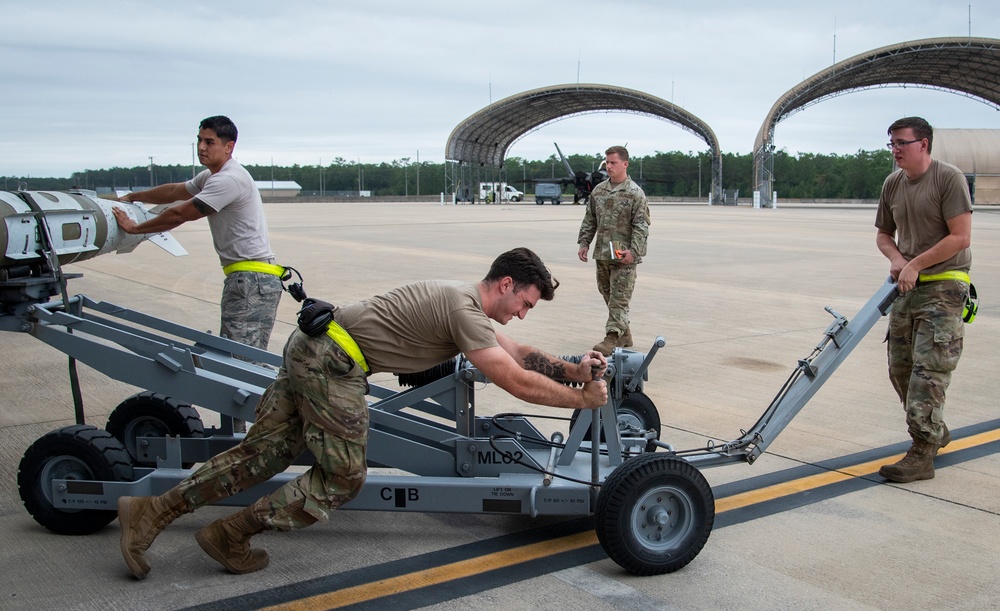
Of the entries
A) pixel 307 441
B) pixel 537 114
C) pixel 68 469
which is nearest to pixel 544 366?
pixel 307 441

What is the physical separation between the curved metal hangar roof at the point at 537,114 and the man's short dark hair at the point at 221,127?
63.6 metres

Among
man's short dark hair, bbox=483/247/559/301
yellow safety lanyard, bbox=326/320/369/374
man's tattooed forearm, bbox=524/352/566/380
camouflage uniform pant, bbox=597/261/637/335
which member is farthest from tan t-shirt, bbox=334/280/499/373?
camouflage uniform pant, bbox=597/261/637/335

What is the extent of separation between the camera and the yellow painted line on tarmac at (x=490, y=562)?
11.8 ft

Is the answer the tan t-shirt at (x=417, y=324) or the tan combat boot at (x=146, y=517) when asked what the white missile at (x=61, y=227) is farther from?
the tan t-shirt at (x=417, y=324)

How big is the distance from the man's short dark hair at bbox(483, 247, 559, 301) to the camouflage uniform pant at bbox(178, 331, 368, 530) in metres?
0.70

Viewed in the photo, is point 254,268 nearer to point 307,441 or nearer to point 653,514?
point 307,441

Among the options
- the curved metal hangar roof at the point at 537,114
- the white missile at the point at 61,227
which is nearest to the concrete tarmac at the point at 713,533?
the white missile at the point at 61,227

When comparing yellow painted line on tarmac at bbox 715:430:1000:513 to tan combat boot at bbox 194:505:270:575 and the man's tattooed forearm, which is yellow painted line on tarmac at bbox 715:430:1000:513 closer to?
the man's tattooed forearm

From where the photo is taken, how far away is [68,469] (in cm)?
418

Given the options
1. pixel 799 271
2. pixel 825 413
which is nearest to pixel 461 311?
pixel 825 413

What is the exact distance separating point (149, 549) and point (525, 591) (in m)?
1.72

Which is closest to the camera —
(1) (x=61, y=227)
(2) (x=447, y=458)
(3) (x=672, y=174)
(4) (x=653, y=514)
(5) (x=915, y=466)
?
(4) (x=653, y=514)

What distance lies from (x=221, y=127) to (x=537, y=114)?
7500 centimetres

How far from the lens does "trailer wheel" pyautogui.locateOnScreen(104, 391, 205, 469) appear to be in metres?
4.92
